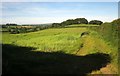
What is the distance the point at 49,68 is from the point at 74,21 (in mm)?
76885

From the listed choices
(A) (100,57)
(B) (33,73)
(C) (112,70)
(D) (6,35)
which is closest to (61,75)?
(B) (33,73)

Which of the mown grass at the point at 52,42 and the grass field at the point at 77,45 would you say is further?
the mown grass at the point at 52,42

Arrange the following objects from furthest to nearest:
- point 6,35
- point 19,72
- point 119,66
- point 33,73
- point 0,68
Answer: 1. point 6,35
2. point 119,66
3. point 33,73
4. point 19,72
5. point 0,68

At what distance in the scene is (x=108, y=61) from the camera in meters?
21.3

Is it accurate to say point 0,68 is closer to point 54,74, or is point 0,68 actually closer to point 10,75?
point 10,75

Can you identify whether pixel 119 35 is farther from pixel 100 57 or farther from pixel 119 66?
pixel 119 66

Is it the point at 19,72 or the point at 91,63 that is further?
the point at 91,63

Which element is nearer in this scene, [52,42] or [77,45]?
[77,45]

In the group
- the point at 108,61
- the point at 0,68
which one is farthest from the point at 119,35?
the point at 0,68

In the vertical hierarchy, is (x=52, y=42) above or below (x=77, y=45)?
below

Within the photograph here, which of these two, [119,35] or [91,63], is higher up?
[119,35]

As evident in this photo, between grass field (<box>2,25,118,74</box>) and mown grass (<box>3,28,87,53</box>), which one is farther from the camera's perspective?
mown grass (<box>3,28,87,53</box>)

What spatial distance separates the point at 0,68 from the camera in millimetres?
12609

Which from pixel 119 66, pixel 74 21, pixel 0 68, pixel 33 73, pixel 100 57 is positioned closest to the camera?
pixel 0 68
